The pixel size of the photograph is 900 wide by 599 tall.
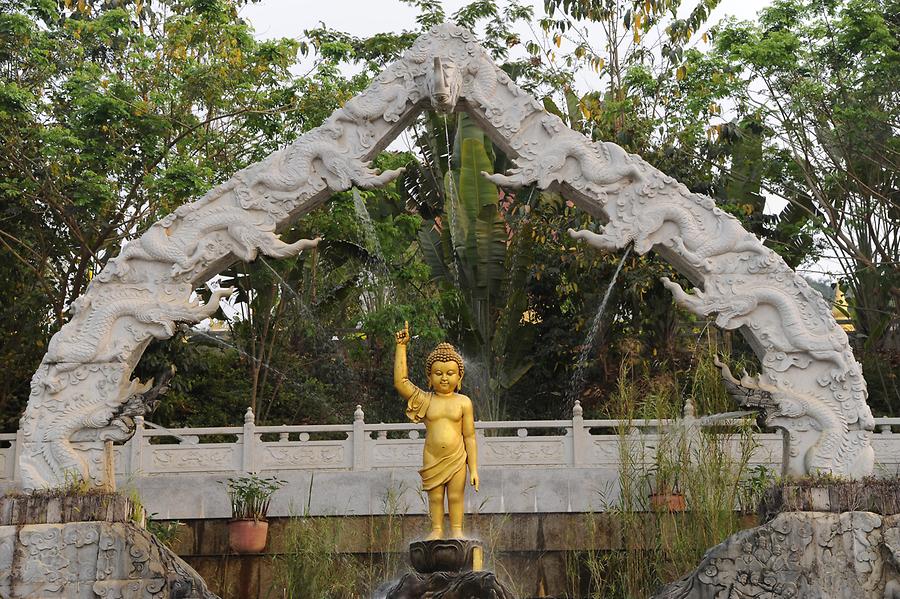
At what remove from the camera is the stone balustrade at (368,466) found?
981 cm

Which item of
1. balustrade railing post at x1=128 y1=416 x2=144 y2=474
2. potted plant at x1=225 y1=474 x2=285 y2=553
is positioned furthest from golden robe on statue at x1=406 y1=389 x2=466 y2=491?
balustrade railing post at x1=128 y1=416 x2=144 y2=474

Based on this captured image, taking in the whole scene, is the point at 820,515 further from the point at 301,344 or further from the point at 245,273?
the point at 301,344

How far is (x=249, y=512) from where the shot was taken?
9.67m

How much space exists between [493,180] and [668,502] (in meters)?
2.81

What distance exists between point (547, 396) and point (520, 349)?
1.47 metres

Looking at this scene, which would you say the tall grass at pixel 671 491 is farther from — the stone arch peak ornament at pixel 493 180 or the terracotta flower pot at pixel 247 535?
the terracotta flower pot at pixel 247 535

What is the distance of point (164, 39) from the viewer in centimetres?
1433

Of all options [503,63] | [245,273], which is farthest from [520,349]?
[503,63]

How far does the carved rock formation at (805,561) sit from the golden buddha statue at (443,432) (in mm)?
1461

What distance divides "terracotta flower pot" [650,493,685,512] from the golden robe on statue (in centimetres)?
215

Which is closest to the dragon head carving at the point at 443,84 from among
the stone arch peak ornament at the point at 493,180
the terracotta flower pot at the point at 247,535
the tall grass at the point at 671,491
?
the stone arch peak ornament at the point at 493,180

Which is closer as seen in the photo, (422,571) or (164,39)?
(422,571)

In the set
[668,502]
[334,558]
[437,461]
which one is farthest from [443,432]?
[334,558]

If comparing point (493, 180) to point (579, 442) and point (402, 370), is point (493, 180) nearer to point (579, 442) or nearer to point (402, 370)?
point (402, 370)
